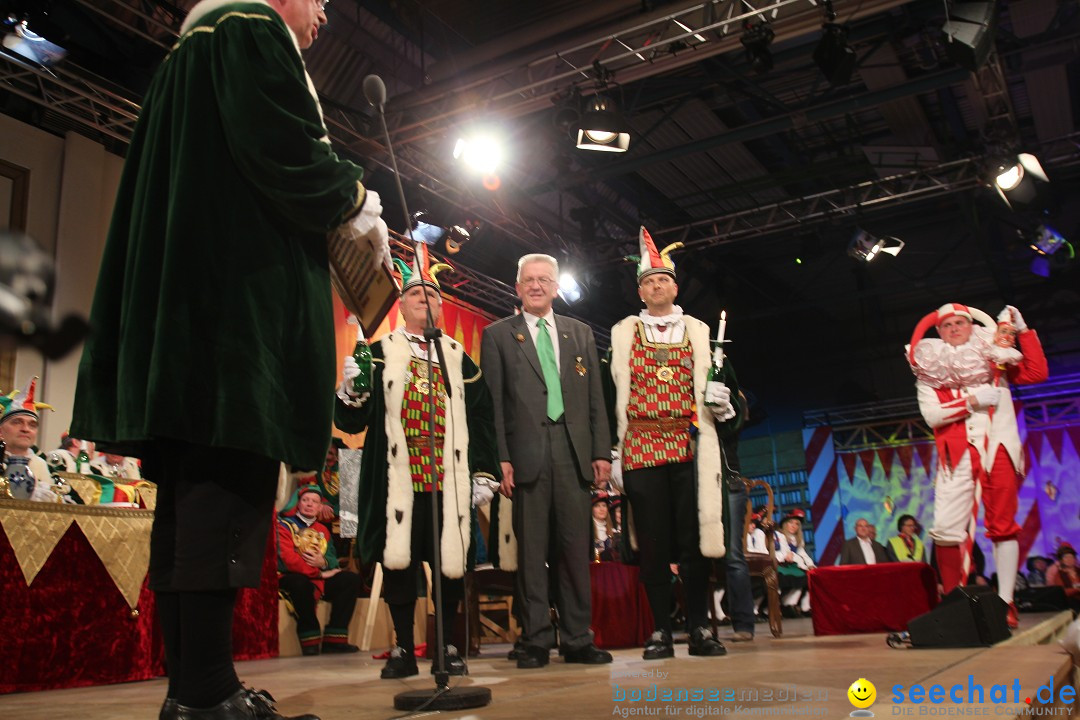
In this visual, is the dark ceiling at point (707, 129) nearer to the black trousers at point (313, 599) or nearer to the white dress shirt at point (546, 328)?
the black trousers at point (313, 599)

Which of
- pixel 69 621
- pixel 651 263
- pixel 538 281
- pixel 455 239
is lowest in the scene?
pixel 69 621

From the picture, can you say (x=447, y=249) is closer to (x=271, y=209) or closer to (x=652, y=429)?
(x=652, y=429)

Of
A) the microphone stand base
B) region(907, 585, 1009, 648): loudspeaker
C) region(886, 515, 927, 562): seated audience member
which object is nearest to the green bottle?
the microphone stand base

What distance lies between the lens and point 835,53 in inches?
327

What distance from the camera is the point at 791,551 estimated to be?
12727mm

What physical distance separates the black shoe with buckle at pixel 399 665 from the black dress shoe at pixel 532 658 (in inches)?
20.7

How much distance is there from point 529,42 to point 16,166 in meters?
4.86

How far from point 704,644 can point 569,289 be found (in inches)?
341

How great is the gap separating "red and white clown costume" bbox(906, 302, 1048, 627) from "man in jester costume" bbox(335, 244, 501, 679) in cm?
285

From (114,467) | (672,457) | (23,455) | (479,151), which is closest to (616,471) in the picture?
(672,457)

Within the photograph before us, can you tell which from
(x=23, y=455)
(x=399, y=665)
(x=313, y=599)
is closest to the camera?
(x=399, y=665)

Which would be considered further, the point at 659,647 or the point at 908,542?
the point at 908,542

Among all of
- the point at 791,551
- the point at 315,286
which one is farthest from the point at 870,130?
the point at 315,286

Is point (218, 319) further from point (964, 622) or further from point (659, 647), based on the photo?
point (964, 622)
